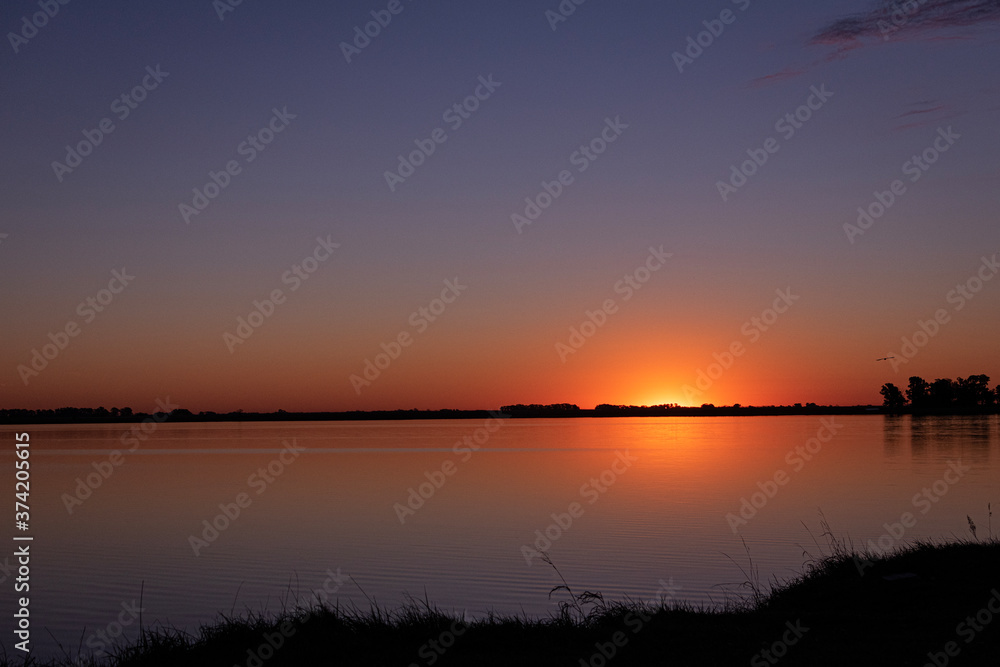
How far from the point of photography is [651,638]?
10.2 m

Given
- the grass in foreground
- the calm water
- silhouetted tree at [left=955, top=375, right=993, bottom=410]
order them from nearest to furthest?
the grass in foreground → the calm water → silhouetted tree at [left=955, top=375, right=993, bottom=410]

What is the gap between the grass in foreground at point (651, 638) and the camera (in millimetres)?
9391

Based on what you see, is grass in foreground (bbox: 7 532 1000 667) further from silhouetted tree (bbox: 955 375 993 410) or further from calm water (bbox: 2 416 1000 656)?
silhouetted tree (bbox: 955 375 993 410)

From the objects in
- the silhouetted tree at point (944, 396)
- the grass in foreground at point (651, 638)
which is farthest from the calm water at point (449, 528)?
the silhouetted tree at point (944, 396)

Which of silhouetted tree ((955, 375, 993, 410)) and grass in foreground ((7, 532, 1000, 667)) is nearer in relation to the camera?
grass in foreground ((7, 532, 1000, 667))

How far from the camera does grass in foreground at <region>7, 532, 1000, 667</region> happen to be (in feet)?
30.8

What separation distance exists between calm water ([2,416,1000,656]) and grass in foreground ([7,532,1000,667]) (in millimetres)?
4322

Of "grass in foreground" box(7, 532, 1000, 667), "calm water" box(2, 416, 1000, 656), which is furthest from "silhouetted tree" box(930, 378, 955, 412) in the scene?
"grass in foreground" box(7, 532, 1000, 667)

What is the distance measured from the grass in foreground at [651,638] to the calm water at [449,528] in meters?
4.32

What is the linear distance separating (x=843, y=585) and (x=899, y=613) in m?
2.09

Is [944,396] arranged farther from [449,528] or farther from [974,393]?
[449,528]

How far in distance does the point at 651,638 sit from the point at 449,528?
1647 cm

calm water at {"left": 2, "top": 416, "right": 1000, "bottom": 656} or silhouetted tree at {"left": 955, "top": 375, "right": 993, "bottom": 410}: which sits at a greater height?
silhouetted tree at {"left": 955, "top": 375, "right": 993, "bottom": 410}

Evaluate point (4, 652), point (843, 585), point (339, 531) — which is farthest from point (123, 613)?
point (843, 585)
